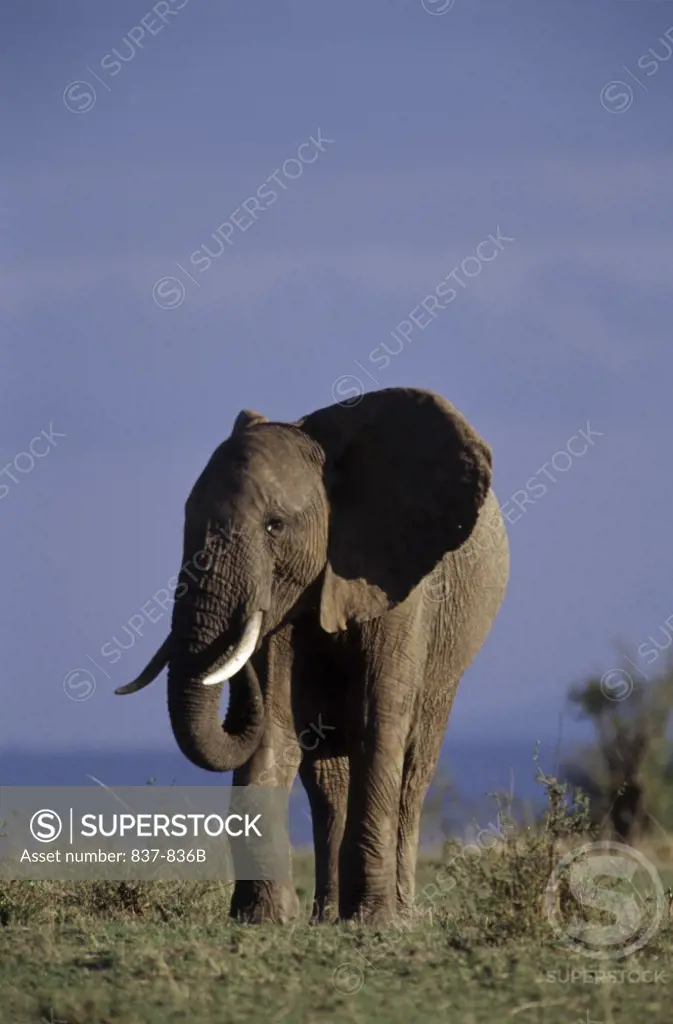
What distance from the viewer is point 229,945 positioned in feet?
29.0

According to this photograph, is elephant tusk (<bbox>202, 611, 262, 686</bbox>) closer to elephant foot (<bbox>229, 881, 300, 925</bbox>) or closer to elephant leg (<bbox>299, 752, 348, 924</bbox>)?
elephant foot (<bbox>229, 881, 300, 925</bbox>)

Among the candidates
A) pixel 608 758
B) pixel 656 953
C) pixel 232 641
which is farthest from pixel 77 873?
pixel 608 758

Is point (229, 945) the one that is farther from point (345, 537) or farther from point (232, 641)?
point (345, 537)

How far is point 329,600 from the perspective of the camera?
36.2 feet

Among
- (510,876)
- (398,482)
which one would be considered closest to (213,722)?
(510,876)

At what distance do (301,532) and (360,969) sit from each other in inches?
125

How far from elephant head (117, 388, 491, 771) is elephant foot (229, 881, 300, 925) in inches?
30.6

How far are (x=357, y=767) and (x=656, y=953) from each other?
8.32 feet

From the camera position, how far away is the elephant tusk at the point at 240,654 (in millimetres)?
10117

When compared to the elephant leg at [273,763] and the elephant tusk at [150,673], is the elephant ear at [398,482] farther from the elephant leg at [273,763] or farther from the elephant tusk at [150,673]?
the elephant tusk at [150,673]

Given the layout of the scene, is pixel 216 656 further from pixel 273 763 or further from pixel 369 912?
pixel 369 912

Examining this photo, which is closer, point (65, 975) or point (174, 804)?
point (65, 975)

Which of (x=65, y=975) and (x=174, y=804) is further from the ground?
(x=174, y=804)

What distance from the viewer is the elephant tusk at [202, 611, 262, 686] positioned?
10.1 meters
